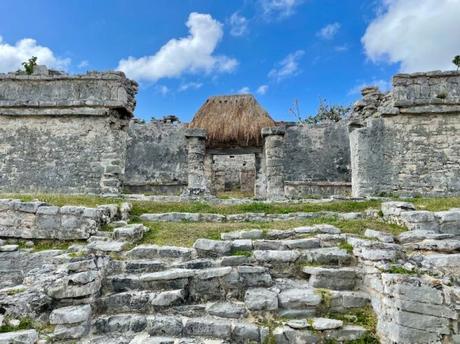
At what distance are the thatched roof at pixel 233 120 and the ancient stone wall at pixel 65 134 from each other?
322 centimetres

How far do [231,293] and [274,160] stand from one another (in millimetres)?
7534

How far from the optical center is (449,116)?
417 inches

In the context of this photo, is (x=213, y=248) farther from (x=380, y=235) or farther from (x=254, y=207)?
(x=254, y=207)

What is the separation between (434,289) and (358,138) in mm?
7510

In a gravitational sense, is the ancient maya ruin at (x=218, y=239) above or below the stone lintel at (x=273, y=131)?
below

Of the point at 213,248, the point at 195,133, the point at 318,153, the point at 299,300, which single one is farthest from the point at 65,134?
the point at 318,153

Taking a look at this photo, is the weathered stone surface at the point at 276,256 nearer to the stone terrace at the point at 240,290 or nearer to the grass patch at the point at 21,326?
the stone terrace at the point at 240,290

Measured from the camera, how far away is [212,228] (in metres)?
6.01

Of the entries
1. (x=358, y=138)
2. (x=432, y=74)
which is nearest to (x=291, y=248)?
(x=358, y=138)

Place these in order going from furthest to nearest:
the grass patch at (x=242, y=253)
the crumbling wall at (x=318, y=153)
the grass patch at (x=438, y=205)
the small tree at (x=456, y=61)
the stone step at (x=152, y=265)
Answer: the small tree at (x=456, y=61), the crumbling wall at (x=318, y=153), the grass patch at (x=438, y=205), the grass patch at (x=242, y=253), the stone step at (x=152, y=265)

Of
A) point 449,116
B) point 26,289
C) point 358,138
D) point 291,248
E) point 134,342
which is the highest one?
point 449,116

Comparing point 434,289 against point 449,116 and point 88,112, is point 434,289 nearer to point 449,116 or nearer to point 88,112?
point 449,116

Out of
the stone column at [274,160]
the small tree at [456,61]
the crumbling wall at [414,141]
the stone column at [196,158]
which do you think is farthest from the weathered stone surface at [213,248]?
the small tree at [456,61]

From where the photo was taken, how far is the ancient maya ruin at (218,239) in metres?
3.75
